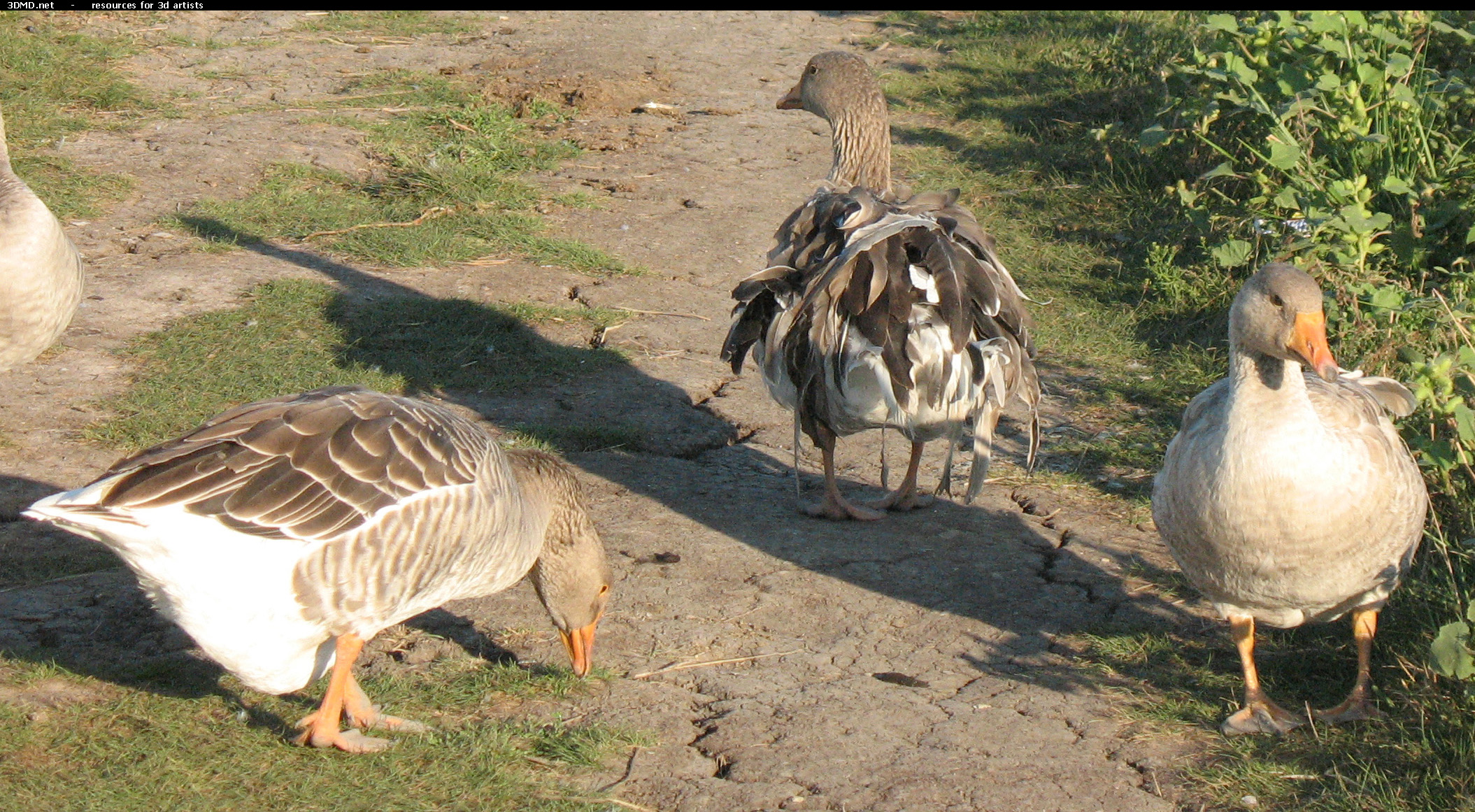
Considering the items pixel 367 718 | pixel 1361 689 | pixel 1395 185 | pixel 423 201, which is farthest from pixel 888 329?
pixel 423 201

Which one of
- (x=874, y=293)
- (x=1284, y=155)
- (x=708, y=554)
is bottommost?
(x=708, y=554)

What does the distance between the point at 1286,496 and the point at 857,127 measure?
10.5 ft

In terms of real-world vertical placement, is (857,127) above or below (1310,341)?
above

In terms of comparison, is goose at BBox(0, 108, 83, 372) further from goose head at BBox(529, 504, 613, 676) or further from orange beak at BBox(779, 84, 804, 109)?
orange beak at BBox(779, 84, 804, 109)

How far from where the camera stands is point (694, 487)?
17.6ft

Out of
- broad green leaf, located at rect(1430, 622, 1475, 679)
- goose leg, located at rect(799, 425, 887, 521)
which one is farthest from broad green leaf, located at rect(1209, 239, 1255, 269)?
broad green leaf, located at rect(1430, 622, 1475, 679)

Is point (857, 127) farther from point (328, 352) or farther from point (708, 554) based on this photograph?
point (328, 352)

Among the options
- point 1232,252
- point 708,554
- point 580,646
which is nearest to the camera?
point 580,646

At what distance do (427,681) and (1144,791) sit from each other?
6.71 feet

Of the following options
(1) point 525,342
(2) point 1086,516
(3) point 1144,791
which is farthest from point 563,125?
(3) point 1144,791

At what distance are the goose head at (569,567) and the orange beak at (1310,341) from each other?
80.7 inches

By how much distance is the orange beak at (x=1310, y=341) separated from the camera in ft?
11.2
